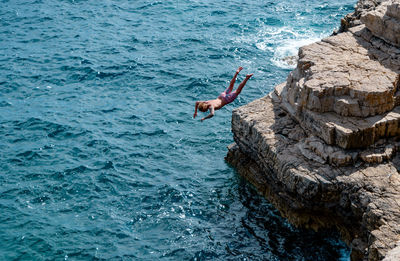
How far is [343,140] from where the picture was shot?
21359mm

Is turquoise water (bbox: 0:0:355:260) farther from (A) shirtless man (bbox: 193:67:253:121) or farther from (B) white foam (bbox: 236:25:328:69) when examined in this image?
(A) shirtless man (bbox: 193:67:253:121)

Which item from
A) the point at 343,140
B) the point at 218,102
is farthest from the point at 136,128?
the point at 343,140

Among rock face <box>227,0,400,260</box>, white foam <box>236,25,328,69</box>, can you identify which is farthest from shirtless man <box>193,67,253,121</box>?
white foam <box>236,25,328,69</box>

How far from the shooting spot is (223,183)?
91.0 feet

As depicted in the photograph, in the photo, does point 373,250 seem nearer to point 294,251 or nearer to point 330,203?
point 330,203

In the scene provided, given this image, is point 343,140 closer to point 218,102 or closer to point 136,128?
point 218,102

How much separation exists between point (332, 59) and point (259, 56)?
16234 mm

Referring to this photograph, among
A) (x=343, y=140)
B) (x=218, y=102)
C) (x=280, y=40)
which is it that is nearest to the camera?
(x=343, y=140)

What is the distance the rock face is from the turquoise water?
2.15 metres

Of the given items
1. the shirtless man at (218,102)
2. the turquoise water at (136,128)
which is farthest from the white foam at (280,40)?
the shirtless man at (218,102)

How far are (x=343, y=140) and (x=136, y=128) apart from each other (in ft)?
49.8

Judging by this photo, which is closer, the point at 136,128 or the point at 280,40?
the point at 136,128

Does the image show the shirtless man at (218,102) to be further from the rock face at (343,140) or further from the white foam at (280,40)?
the white foam at (280,40)

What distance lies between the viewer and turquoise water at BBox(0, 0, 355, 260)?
23.9 m
